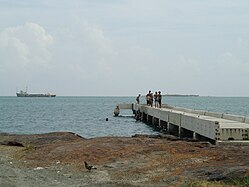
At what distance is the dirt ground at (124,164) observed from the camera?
584 inches

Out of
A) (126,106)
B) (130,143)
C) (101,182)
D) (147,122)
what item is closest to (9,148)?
(130,143)

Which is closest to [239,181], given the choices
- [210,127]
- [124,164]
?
[124,164]

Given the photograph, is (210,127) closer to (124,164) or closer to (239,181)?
(124,164)

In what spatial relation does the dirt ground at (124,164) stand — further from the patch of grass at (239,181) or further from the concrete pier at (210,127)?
the concrete pier at (210,127)

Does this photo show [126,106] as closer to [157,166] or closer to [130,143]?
[130,143]

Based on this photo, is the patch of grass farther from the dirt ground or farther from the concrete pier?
the concrete pier

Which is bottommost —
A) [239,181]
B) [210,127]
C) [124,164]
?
[124,164]

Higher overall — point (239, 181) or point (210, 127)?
point (210, 127)

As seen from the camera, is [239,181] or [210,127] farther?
[210,127]

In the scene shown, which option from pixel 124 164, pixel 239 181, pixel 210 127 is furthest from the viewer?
pixel 210 127

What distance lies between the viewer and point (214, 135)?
918 inches

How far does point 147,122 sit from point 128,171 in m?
39.9

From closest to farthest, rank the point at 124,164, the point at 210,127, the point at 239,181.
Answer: the point at 239,181 < the point at 124,164 < the point at 210,127

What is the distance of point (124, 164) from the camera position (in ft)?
59.5
